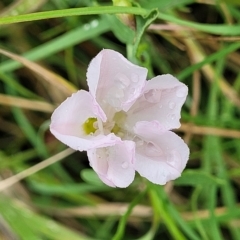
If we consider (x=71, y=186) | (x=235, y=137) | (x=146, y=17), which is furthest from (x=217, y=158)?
A: (x=146, y=17)

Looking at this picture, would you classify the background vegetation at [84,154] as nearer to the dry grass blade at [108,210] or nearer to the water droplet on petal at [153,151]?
the dry grass blade at [108,210]

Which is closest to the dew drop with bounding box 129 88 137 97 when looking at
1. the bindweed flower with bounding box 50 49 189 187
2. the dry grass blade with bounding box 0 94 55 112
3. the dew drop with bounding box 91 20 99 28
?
the bindweed flower with bounding box 50 49 189 187

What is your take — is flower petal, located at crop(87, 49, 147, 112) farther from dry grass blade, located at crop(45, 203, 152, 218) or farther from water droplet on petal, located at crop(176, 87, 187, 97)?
dry grass blade, located at crop(45, 203, 152, 218)

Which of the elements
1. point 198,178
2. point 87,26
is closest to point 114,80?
point 198,178

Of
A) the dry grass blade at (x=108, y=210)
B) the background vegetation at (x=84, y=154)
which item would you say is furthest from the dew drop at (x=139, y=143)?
the dry grass blade at (x=108, y=210)

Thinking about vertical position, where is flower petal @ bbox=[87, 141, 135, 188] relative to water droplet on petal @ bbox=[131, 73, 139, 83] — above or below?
below

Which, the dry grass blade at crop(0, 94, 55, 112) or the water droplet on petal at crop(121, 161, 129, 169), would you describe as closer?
the water droplet on petal at crop(121, 161, 129, 169)

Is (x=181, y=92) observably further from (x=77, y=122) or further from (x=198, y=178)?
(x=198, y=178)

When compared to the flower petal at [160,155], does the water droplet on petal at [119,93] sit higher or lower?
higher
